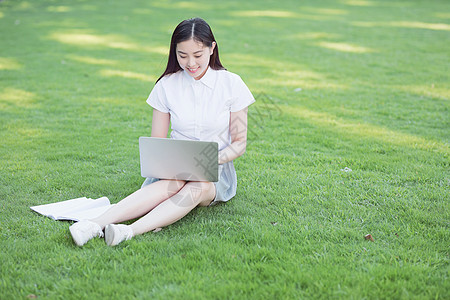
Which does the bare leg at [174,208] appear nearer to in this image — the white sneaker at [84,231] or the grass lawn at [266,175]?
the grass lawn at [266,175]

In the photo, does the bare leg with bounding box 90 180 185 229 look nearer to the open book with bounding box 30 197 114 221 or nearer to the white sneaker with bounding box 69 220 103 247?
the white sneaker with bounding box 69 220 103 247

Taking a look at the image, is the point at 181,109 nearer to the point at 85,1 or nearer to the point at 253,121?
the point at 253,121

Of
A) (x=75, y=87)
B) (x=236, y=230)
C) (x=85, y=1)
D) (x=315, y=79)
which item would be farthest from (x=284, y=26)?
(x=236, y=230)

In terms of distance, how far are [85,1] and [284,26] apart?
948 cm

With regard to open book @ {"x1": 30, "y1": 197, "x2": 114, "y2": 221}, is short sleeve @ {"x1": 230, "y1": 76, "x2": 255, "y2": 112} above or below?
above

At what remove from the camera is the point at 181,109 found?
336 centimetres

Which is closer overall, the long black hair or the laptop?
the laptop

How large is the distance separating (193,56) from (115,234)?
1.31 meters

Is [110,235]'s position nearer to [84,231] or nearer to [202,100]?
[84,231]

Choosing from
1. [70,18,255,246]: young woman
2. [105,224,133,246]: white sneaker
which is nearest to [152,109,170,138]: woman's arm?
[70,18,255,246]: young woman

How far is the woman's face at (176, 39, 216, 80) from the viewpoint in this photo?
10.2ft

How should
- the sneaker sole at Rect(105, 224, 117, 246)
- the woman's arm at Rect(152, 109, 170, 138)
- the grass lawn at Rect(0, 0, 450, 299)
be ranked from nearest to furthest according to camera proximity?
the grass lawn at Rect(0, 0, 450, 299), the sneaker sole at Rect(105, 224, 117, 246), the woman's arm at Rect(152, 109, 170, 138)

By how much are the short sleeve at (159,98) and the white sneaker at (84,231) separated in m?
1.02

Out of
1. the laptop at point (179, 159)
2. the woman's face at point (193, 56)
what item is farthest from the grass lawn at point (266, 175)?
the woman's face at point (193, 56)
